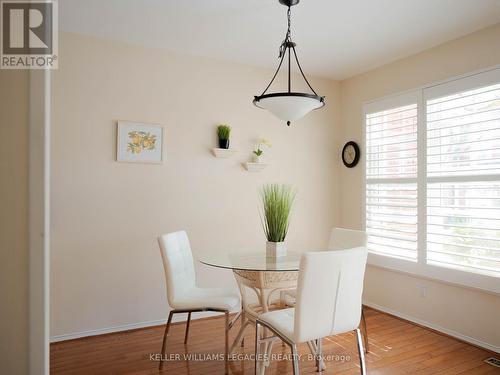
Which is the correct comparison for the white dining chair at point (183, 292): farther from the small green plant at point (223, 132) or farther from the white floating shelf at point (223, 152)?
the small green plant at point (223, 132)

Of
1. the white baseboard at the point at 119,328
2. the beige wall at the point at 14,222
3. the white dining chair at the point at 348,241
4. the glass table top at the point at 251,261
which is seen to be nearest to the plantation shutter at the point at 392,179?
the white dining chair at the point at 348,241

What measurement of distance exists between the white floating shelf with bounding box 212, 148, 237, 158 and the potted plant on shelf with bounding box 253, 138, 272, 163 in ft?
0.93

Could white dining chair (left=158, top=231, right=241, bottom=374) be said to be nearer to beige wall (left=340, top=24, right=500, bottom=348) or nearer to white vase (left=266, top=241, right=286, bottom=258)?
white vase (left=266, top=241, right=286, bottom=258)

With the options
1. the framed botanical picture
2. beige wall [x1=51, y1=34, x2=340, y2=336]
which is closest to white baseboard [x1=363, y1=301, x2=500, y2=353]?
beige wall [x1=51, y1=34, x2=340, y2=336]

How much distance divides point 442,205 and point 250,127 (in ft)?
6.73

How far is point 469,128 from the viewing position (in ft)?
10.1

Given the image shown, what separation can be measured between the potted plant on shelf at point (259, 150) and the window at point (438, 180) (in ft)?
3.85

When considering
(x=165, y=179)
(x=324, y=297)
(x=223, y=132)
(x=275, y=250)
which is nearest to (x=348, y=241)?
(x=275, y=250)

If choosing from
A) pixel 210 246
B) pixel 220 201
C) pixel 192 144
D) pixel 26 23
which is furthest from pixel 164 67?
pixel 26 23

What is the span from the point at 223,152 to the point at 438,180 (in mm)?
2077

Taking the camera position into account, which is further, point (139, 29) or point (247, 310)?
point (139, 29)

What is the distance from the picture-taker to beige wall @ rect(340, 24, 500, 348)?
3004 millimetres

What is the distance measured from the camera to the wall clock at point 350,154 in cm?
422

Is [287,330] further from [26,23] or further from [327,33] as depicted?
[327,33]
